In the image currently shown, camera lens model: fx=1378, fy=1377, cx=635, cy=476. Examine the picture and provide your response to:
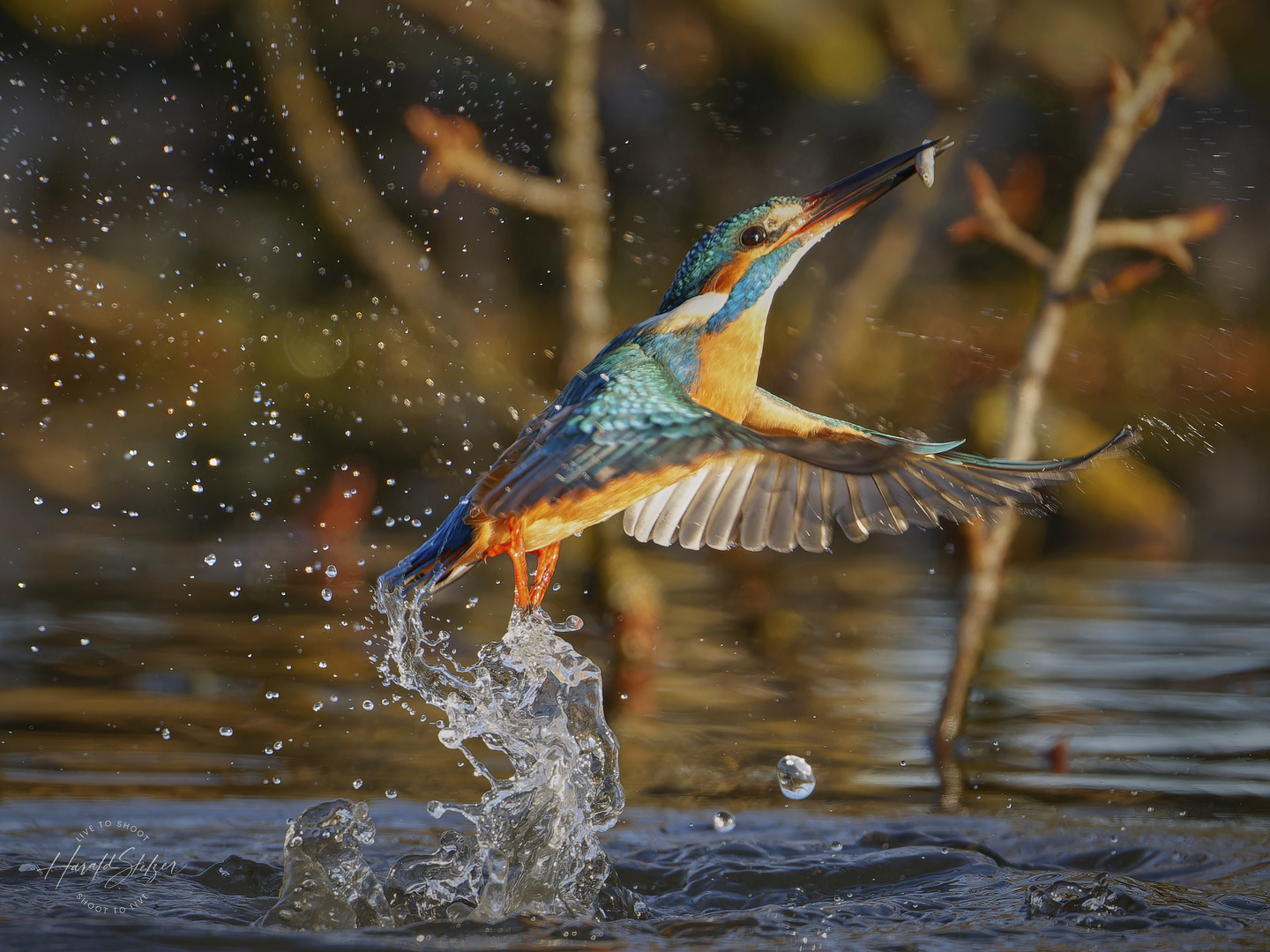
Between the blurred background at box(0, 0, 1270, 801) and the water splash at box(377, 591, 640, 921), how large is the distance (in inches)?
110

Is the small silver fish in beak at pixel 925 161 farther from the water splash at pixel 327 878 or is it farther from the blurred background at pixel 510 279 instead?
the blurred background at pixel 510 279

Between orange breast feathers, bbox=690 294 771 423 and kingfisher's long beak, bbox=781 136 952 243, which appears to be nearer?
kingfisher's long beak, bbox=781 136 952 243

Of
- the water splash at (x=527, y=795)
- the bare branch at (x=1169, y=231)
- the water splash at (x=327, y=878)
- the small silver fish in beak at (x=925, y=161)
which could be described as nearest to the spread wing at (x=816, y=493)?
the water splash at (x=527, y=795)

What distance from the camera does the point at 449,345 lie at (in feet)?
25.1

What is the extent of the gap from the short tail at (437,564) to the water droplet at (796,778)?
35.3 inches

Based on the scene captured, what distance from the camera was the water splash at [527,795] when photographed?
8.17 ft

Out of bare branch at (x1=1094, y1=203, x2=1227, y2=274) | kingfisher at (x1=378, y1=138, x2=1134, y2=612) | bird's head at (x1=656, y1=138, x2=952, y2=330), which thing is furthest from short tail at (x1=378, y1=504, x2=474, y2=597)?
bare branch at (x1=1094, y1=203, x2=1227, y2=274)

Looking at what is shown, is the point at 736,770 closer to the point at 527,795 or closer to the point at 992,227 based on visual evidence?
the point at 527,795

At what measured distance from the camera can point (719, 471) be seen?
262 centimetres

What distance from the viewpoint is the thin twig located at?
3.55 meters

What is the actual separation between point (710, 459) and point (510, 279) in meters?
8.14

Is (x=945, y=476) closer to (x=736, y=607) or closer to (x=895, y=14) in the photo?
(x=736, y=607)

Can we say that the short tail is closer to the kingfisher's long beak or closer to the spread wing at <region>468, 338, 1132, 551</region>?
the spread wing at <region>468, 338, 1132, 551</region>

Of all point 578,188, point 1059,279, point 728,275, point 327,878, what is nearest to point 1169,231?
point 1059,279
